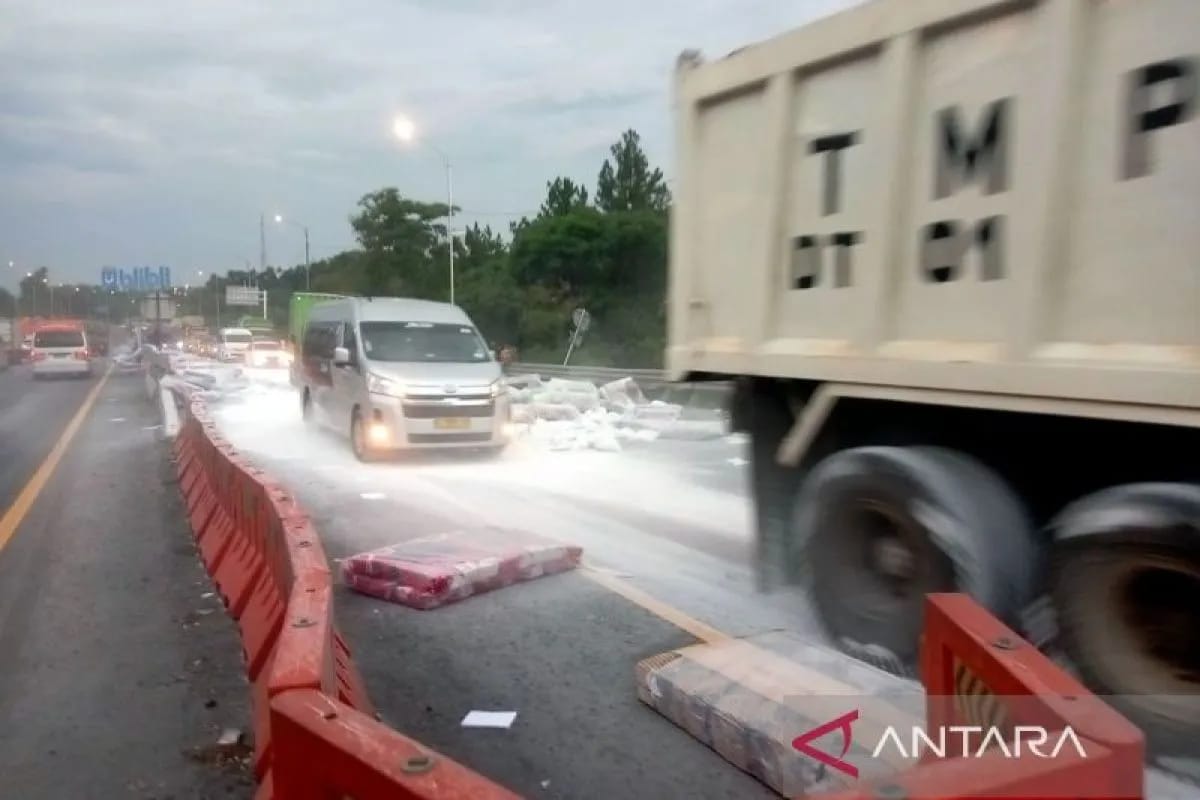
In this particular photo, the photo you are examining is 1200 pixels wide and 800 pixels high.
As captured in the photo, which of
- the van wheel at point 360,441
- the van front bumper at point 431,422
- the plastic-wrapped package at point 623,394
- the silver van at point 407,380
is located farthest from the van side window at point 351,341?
the plastic-wrapped package at point 623,394

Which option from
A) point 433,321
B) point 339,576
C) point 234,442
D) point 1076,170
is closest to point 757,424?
point 1076,170

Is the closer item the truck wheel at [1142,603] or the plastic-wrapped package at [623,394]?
the truck wheel at [1142,603]

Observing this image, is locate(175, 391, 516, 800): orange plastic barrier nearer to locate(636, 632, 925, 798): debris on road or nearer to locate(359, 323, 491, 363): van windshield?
locate(636, 632, 925, 798): debris on road

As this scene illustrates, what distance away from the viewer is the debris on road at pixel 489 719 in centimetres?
473

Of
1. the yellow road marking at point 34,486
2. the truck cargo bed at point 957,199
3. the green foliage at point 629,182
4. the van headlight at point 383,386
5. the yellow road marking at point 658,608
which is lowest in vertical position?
the yellow road marking at point 34,486

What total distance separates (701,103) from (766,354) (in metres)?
1.67

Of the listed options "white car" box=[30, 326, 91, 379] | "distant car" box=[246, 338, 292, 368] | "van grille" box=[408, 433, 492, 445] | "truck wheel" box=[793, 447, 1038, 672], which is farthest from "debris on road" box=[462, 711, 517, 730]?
"white car" box=[30, 326, 91, 379]

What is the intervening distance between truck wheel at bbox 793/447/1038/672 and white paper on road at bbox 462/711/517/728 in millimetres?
1750

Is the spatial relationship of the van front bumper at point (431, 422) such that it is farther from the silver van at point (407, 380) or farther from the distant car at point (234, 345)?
the distant car at point (234, 345)

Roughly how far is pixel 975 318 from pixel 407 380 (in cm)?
942

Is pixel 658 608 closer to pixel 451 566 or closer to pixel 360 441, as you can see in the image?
pixel 451 566

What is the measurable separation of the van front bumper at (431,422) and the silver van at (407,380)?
0.01 m

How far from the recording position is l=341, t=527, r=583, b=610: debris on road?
6.59m

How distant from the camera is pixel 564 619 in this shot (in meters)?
6.27
